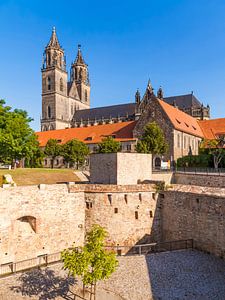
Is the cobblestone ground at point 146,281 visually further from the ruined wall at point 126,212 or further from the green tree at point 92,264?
the ruined wall at point 126,212

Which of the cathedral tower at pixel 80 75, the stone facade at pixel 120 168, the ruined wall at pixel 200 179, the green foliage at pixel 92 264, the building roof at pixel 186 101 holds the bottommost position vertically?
the green foliage at pixel 92 264

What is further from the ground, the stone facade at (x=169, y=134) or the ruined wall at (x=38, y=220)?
the stone facade at (x=169, y=134)

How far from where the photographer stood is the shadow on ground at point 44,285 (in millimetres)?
14350

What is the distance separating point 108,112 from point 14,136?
58.5m

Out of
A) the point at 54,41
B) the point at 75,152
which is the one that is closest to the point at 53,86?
the point at 54,41

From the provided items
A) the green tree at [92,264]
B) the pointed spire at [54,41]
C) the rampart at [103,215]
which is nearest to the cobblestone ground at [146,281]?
the green tree at [92,264]

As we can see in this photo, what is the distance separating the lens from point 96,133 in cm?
6656

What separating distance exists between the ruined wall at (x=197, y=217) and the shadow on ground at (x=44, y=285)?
9.44 meters

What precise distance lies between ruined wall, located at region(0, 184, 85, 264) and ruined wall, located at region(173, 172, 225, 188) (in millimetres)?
15652

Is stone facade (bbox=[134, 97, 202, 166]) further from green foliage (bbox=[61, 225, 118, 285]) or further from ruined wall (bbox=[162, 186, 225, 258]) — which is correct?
green foliage (bbox=[61, 225, 118, 285])

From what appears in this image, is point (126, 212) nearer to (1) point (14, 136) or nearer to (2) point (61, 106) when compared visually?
(1) point (14, 136)

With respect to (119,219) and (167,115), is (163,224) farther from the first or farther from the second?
(167,115)

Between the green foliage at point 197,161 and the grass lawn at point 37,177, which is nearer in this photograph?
the grass lawn at point 37,177

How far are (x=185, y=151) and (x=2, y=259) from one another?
43470 mm
